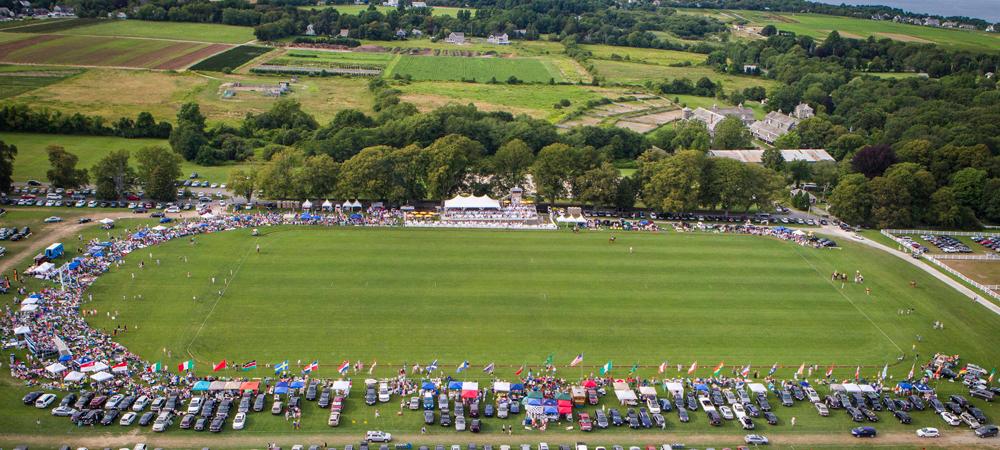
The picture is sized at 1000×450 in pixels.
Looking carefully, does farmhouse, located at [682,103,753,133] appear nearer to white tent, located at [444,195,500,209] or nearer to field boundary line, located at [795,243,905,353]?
field boundary line, located at [795,243,905,353]

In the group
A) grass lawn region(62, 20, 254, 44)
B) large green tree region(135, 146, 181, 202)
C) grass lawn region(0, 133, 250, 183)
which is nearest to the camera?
large green tree region(135, 146, 181, 202)

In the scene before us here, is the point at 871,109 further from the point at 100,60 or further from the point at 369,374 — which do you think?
the point at 100,60

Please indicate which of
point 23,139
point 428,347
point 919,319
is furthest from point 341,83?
point 919,319

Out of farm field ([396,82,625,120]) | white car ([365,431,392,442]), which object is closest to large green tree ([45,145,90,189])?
white car ([365,431,392,442])

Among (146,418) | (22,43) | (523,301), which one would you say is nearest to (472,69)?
(22,43)

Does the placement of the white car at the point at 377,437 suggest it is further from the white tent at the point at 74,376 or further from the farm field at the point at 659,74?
the farm field at the point at 659,74

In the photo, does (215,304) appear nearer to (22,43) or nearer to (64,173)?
(64,173)
